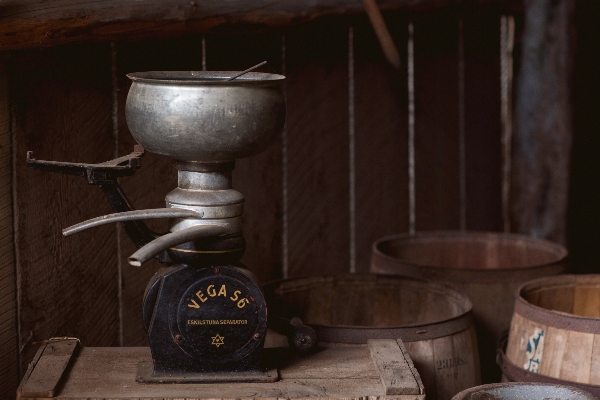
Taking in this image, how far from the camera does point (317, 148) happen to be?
3.63 meters

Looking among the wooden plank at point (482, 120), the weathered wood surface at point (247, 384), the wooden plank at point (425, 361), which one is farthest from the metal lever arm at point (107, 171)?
the wooden plank at point (482, 120)

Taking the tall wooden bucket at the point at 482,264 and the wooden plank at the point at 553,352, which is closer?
the wooden plank at the point at 553,352

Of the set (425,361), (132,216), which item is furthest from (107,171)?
(425,361)

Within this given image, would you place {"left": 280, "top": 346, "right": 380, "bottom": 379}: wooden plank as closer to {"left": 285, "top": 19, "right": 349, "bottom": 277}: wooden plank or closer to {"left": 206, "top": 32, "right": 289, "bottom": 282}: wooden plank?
{"left": 206, "top": 32, "right": 289, "bottom": 282}: wooden plank

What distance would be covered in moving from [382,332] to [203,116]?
2.86 ft

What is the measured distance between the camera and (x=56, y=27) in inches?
98.1

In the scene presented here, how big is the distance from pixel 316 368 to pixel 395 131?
167 cm

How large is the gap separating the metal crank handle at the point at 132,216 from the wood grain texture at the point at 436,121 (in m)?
1.87

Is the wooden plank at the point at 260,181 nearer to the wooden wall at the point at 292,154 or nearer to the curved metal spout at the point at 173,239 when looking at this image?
the wooden wall at the point at 292,154

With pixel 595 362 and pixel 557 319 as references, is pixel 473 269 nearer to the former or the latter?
pixel 557 319

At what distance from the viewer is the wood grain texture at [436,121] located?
12.7 feet

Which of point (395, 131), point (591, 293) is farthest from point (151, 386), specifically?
point (395, 131)

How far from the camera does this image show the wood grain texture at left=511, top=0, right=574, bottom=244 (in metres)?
3.89

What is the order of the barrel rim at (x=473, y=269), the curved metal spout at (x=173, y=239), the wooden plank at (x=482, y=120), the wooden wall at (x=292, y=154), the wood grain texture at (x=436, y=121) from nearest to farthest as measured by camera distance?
the curved metal spout at (x=173, y=239)
the wooden wall at (x=292, y=154)
the barrel rim at (x=473, y=269)
the wood grain texture at (x=436, y=121)
the wooden plank at (x=482, y=120)
